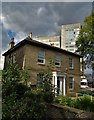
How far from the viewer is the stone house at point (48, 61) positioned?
17375mm

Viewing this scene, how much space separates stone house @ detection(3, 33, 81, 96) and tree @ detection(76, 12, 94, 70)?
4.08 feet

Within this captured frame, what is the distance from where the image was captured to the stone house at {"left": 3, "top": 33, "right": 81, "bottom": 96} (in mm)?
17375

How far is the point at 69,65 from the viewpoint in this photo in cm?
2175

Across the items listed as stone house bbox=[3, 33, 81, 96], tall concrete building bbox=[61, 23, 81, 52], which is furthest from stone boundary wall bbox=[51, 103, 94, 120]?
tall concrete building bbox=[61, 23, 81, 52]

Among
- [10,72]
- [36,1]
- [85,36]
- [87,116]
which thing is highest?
[85,36]

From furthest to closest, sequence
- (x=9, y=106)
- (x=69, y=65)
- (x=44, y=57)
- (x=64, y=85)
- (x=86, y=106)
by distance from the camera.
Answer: (x=69, y=65), (x=64, y=85), (x=44, y=57), (x=86, y=106), (x=9, y=106)

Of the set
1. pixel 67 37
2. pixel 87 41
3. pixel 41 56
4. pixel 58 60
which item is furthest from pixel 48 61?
pixel 67 37

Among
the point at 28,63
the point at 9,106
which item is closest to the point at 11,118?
the point at 9,106

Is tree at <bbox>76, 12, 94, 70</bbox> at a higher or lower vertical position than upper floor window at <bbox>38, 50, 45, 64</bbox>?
higher

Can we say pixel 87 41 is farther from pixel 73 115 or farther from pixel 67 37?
pixel 67 37

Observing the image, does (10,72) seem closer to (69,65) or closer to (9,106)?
(9,106)

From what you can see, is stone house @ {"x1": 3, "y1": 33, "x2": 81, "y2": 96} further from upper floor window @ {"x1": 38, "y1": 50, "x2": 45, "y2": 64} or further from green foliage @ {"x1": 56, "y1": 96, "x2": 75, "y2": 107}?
green foliage @ {"x1": 56, "y1": 96, "x2": 75, "y2": 107}

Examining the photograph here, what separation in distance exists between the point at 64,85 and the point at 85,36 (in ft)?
20.7

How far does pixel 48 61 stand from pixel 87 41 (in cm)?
602
